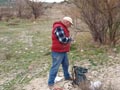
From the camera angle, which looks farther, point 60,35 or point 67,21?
point 67,21

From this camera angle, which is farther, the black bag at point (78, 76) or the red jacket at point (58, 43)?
the black bag at point (78, 76)

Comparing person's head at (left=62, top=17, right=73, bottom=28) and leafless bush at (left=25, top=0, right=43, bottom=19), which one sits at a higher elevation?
leafless bush at (left=25, top=0, right=43, bottom=19)

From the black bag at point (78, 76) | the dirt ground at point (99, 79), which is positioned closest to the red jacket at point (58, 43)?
the black bag at point (78, 76)

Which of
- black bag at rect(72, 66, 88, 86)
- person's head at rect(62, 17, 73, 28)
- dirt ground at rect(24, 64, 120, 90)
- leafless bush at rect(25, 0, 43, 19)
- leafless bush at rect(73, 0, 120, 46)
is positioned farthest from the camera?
leafless bush at rect(25, 0, 43, 19)

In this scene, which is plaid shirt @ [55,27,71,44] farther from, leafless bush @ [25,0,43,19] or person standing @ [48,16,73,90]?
leafless bush @ [25,0,43,19]

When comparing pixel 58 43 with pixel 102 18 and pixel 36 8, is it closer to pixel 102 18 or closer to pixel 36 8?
pixel 102 18

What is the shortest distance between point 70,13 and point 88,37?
1.32 metres

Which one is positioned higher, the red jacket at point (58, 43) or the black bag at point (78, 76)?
→ the red jacket at point (58, 43)

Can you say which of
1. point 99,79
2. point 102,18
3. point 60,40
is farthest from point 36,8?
point 60,40

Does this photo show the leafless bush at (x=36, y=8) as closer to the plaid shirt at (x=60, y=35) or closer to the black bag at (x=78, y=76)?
the black bag at (x=78, y=76)

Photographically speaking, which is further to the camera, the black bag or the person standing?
the black bag

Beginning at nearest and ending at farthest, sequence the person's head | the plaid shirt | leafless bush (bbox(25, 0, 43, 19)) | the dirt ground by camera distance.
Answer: the plaid shirt → the person's head → the dirt ground → leafless bush (bbox(25, 0, 43, 19))

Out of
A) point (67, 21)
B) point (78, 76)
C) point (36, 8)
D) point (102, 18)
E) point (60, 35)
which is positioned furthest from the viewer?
→ point (36, 8)

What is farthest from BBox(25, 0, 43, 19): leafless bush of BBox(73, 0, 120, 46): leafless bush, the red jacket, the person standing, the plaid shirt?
the plaid shirt
